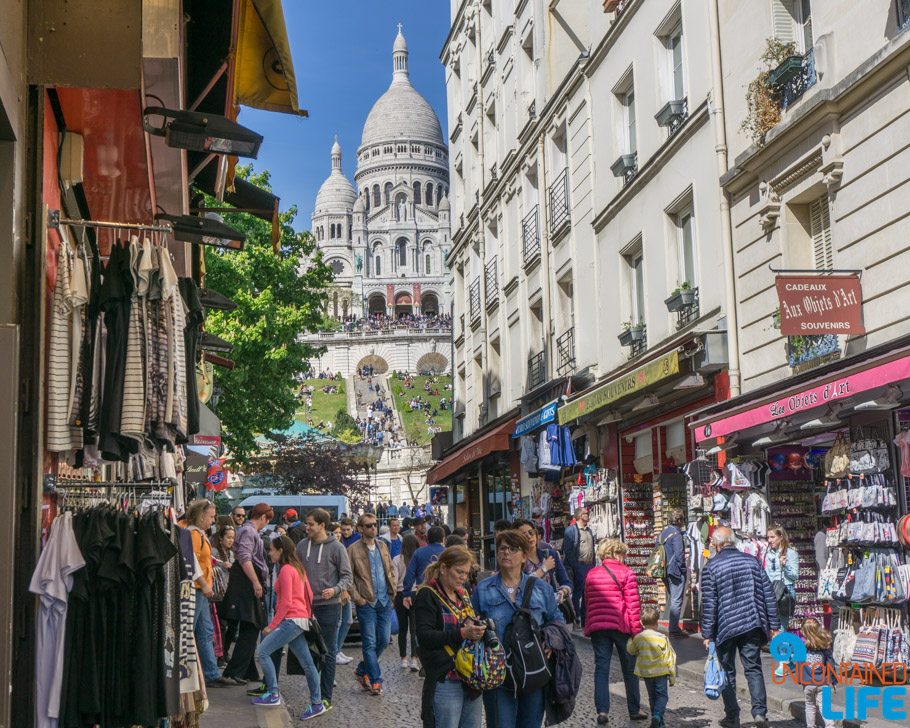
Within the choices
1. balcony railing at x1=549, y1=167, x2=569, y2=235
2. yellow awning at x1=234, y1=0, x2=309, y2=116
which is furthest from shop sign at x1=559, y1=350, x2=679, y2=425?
yellow awning at x1=234, y1=0, x2=309, y2=116

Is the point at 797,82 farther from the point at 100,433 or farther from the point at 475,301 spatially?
the point at 475,301

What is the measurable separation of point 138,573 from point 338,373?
10207 cm

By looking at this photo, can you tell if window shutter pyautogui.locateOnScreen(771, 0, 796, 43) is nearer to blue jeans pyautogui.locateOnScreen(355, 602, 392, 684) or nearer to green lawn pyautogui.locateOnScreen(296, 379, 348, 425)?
blue jeans pyautogui.locateOnScreen(355, 602, 392, 684)

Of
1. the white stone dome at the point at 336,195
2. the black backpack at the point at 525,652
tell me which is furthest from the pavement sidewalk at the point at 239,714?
the white stone dome at the point at 336,195

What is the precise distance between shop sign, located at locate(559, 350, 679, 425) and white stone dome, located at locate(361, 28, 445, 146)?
141m

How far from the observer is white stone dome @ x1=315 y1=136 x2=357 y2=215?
154 meters

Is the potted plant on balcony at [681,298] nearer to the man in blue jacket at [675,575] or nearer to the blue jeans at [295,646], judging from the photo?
the man in blue jacket at [675,575]

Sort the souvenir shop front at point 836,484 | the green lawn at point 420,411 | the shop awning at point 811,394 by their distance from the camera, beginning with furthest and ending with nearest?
the green lawn at point 420,411 < the souvenir shop front at point 836,484 < the shop awning at point 811,394

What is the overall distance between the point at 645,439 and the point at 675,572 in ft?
10.0

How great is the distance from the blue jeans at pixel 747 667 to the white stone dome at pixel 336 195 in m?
148

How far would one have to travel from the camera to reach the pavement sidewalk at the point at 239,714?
8.42m

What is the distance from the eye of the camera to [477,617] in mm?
5984

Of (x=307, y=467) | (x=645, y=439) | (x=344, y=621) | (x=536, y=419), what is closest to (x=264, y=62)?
(x=344, y=621)

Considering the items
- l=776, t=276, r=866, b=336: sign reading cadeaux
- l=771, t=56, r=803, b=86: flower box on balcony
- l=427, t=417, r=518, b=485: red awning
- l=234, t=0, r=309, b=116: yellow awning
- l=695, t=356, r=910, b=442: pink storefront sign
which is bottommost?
l=695, t=356, r=910, b=442: pink storefront sign
